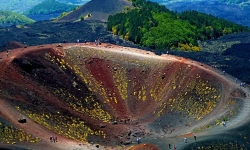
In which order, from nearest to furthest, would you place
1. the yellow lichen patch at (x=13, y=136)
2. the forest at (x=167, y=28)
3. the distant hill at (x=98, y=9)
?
the yellow lichen patch at (x=13, y=136) → the forest at (x=167, y=28) → the distant hill at (x=98, y=9)

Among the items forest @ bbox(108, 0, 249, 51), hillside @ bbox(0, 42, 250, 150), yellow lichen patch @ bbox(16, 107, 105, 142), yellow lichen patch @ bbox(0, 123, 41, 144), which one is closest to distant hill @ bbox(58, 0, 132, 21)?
forest @ bbox(108, 0, 249, 51)

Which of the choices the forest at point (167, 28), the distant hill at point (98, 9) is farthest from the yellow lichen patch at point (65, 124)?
the distant hill at point (98, 9)

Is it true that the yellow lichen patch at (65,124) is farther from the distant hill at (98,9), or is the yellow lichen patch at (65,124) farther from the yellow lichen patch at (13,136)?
the distant hill at (98,9)

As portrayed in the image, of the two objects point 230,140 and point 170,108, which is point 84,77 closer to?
point 170,108

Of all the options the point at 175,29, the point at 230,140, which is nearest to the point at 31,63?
the point at 230,140

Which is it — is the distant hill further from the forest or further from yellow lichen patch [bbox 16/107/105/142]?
yellow lichen patch [bbox 16/107/105/142]
